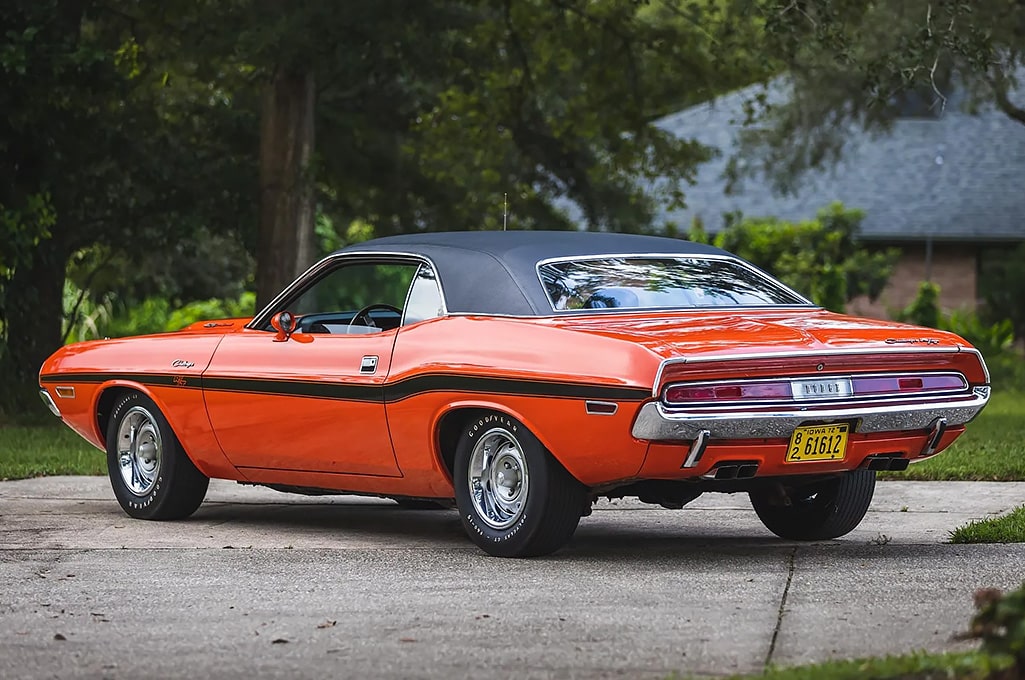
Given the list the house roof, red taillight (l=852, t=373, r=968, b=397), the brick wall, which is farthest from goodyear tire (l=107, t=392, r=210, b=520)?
the brick wall

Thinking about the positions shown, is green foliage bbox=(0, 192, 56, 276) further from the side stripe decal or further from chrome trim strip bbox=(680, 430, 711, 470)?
chrome trim strip bbox=(680, 430, 711, 470)

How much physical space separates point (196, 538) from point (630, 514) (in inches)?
101

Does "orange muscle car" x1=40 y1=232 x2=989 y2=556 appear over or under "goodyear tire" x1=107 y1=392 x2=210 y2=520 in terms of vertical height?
over

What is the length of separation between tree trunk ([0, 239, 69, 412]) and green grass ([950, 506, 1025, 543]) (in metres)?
10.3

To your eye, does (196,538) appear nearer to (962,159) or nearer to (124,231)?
(124,231)

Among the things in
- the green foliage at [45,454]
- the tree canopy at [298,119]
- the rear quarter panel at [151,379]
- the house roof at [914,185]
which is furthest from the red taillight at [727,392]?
the house roof at [914,185]

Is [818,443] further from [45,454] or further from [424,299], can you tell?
[45,454]

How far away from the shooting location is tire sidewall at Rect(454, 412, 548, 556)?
7547mm

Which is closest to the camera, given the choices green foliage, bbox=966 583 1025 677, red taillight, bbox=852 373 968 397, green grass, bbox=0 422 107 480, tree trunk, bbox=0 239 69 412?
green foliage, bbox=966 583 1025 677

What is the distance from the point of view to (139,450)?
977 cm

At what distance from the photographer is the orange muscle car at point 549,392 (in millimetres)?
7184

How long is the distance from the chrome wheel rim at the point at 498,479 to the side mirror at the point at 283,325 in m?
1.44

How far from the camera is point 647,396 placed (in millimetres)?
6980

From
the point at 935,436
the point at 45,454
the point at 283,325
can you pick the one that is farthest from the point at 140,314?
the point at 935,436
